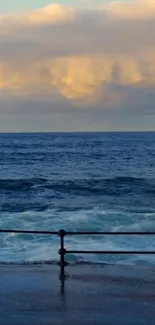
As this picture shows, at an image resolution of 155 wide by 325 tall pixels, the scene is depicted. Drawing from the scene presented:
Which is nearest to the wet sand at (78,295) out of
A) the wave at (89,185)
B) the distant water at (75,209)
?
the distant water at (75,209)

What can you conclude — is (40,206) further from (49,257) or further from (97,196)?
(49,257)

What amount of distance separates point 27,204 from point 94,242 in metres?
11.5

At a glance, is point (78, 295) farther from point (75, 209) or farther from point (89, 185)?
point (89, 185)

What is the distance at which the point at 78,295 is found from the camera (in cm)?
729

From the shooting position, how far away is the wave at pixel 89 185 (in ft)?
100

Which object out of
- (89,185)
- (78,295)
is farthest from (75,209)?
(78,295)

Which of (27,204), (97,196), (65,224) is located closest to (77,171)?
(97,196)

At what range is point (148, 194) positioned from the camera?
28.7 meters

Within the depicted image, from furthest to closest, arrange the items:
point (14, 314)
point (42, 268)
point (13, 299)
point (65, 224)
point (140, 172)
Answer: point (140, 172)
point (65, 224)
point (42, 268)
point (13, 299)
point (14, 314)

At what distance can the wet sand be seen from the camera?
6.41 metres

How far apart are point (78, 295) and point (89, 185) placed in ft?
85.5

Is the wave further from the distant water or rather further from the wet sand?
the wet sand

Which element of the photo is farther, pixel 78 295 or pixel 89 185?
pixel 89 185

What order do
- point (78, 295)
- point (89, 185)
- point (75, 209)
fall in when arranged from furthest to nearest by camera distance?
point (89, 185) → point (75, 209) → point (78, 295)
